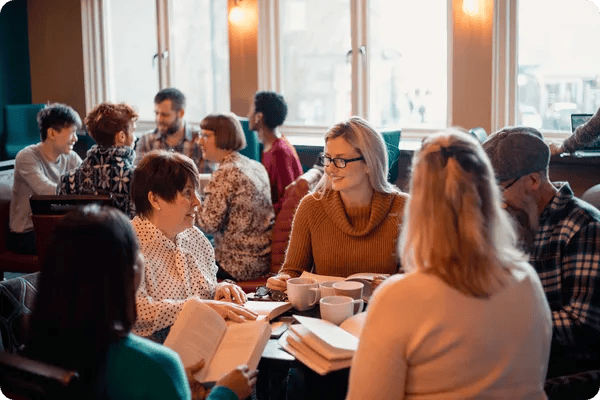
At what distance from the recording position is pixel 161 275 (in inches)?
89.0

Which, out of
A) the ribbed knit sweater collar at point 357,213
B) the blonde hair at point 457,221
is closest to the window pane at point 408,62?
the ribbed knit sweater collar at point 357,213

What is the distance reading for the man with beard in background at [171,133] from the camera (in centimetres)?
529

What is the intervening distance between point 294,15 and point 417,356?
5594 millimetres

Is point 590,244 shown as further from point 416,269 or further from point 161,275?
point 161,275

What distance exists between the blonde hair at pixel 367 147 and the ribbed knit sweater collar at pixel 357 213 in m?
0.04

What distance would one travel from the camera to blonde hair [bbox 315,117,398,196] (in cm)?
274

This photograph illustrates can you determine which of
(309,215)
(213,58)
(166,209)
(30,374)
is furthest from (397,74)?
(30,374)

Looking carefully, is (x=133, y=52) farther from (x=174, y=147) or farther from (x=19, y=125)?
(x=174, y=147)

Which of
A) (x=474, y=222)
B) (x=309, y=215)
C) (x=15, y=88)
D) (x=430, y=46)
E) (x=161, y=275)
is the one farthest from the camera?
(x=15, y=88)

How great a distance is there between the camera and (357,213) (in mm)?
2746

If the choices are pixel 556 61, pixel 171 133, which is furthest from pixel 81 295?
pixel 556 61

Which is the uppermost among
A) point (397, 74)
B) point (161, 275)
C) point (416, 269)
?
point (397, 74)

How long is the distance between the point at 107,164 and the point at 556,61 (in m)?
3.53

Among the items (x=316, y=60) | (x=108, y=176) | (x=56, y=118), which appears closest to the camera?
(x=108, y=176)
